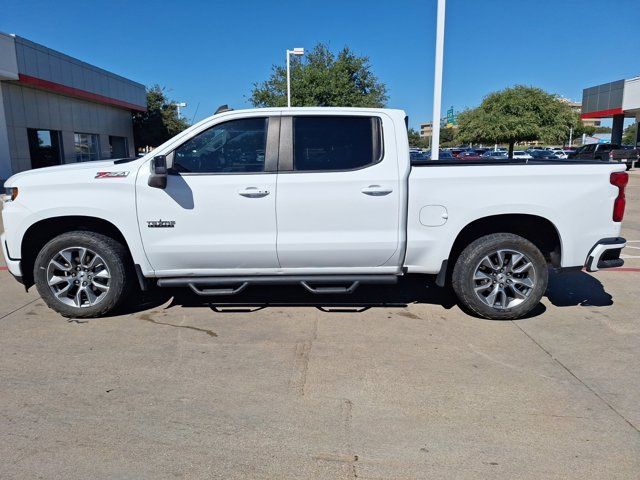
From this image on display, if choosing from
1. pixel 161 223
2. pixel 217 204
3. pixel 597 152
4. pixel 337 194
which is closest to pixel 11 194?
pixel 161 223

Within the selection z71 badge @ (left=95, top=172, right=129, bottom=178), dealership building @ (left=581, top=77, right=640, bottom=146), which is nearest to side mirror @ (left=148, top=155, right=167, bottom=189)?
z71 badge @ (left=95, top=172, right=129, bottom=178)

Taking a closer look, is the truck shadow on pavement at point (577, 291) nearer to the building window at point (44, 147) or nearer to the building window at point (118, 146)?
the building window at point (44, 147)

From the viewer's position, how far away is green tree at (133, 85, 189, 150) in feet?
125

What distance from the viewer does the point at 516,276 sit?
16.4 feet

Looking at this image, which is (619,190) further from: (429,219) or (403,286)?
(403,286)

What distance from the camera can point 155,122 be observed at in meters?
38.8

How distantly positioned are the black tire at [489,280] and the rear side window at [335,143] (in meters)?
1.34

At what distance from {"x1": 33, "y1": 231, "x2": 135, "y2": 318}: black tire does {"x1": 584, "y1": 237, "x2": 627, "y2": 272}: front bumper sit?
15.0 feet

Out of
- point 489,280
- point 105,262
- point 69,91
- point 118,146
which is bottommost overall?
point 489,280

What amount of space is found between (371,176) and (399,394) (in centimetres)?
206

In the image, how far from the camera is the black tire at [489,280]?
16.1ft

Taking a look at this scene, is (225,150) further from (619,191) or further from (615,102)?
(615,102)

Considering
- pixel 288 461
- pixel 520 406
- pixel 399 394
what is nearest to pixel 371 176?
pixel 399 394

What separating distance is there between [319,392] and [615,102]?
4132 cm
